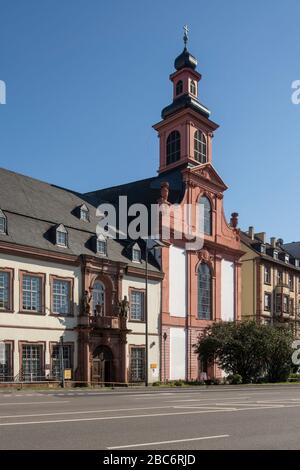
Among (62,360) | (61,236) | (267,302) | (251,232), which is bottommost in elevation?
(62,360)

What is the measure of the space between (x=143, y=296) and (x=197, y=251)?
9.16 m

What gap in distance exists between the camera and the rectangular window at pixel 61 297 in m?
40.5

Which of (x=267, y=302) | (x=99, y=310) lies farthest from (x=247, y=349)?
(x=267, y=302)

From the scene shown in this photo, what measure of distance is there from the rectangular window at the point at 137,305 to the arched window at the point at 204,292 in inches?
350

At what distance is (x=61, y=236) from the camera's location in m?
42.2

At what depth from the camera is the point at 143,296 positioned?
158 ft

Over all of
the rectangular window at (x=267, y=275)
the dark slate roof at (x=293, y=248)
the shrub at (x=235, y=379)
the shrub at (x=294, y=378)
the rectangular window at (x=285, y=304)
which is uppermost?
the dark slate roof at (x=293, y=248)

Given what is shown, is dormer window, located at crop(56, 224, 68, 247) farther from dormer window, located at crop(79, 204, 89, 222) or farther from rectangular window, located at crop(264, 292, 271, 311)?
rectangular window, located at crop(264, 292, 271, 311)

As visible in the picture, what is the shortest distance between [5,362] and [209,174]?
29.6 metres

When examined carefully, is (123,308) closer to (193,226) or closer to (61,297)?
(61,297)

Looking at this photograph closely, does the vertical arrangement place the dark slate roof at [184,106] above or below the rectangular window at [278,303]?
above

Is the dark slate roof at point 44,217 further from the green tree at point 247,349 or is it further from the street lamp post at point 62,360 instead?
the green tree at point 247,349

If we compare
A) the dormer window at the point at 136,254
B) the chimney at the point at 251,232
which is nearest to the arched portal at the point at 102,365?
the dormer window at the point at 136,254
